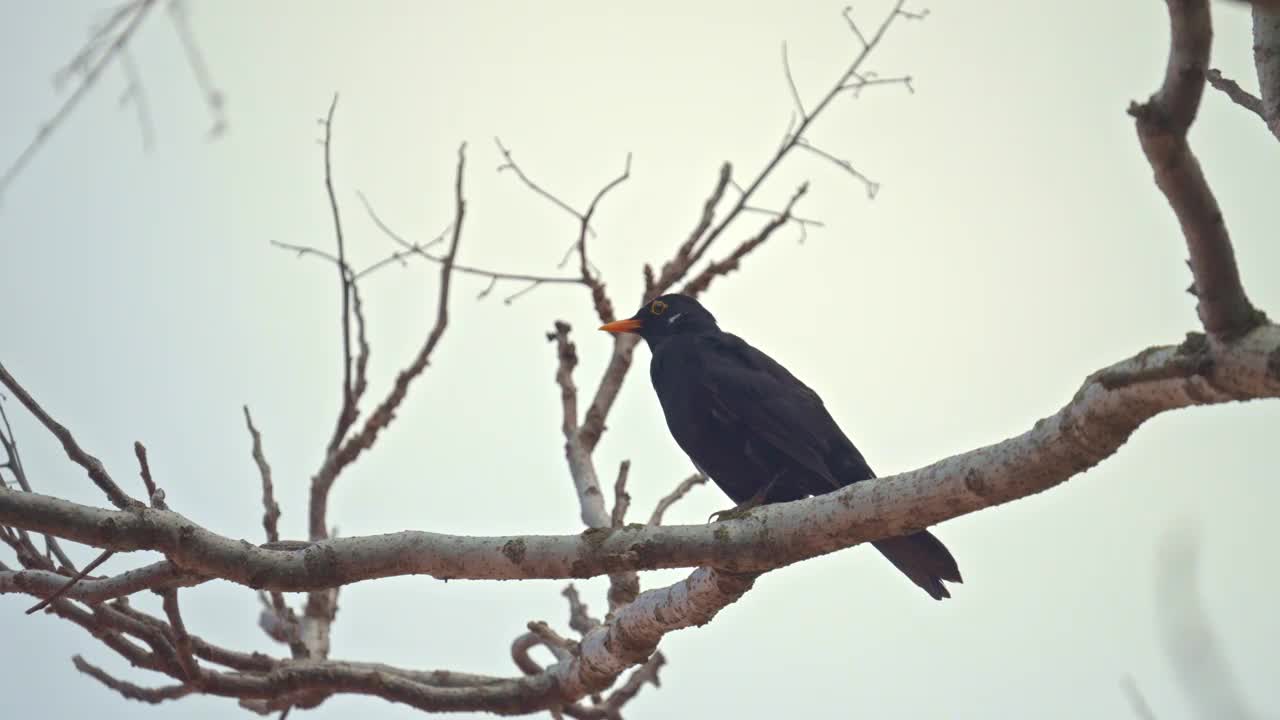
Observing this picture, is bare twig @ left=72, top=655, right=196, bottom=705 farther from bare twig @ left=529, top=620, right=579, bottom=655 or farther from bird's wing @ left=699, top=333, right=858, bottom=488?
bird's wing @ left=699, top=333, right=858, bottom=488

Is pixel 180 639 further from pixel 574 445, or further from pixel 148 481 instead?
pixel 574 445

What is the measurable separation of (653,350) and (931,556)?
6.81 ft

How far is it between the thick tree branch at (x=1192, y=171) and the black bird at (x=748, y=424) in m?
2.88

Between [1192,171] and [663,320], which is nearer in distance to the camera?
[1192,171]

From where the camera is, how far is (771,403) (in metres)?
5.30

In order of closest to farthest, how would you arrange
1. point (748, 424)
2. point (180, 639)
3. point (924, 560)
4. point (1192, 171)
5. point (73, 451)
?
point (1192, 171), point (73, 451), point (180, 639), point (924, 560), point (748, 424)

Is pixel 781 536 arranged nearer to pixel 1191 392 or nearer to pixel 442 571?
pixel 442 571

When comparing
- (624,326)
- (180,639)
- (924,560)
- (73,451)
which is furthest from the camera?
(624,326)

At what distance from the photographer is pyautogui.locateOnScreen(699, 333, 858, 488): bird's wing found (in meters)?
5.14

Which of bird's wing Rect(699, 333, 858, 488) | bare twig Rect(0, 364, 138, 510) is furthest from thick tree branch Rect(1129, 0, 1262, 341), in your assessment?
bird's wing Rect(699, 333, 858, 488)

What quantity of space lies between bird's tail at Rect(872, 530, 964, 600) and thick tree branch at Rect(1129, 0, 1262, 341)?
2266 mm

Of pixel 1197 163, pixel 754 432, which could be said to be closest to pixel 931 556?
pixel 754 432

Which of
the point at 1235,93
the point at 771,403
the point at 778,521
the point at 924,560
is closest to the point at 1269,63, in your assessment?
the point at 1235,93

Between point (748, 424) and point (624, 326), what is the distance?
1225mm
